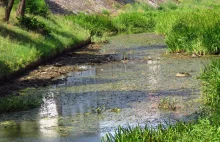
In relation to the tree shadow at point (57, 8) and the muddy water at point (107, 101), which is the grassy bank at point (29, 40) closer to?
the muddy water at point (107, 101)

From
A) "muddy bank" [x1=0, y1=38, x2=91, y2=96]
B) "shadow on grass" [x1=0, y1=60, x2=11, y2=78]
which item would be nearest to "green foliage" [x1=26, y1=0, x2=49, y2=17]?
"muddy bank" [x1=0, y1=38, x2=91, y2=96]

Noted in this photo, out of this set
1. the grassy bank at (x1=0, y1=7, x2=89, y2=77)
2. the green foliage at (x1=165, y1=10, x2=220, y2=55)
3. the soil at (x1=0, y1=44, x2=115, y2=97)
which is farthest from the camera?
the green foliage at (x1=165, y1=10, x2=220, y2=55)

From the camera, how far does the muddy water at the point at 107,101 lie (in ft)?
40.2

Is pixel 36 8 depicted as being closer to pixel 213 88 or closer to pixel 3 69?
pixel 3 69

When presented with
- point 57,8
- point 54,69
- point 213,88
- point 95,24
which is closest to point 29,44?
point 54,69

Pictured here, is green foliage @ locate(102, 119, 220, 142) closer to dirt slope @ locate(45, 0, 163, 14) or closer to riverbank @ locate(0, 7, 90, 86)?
riverbank @ locate(0, 7, 90, 86)

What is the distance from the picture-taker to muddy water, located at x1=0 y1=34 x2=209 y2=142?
12.3 m

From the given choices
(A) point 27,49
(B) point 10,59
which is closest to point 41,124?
(B) point 10,59

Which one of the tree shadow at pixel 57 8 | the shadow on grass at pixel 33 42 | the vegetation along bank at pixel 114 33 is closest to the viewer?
the vegetation along bank at pixel 114 33

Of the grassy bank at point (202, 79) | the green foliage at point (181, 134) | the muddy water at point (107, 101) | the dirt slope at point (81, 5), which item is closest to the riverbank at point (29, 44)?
the muddy water at point (107, 101)

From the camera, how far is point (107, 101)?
15.6m

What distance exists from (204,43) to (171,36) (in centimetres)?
249

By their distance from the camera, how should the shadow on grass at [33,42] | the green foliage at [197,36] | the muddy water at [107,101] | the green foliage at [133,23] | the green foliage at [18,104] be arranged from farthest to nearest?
the green foliage at [133,23]
the shadow on grass at [33,42]
the green foliage at [197,36]
the green foliage at [18,104]
the muddy water at [107,101]

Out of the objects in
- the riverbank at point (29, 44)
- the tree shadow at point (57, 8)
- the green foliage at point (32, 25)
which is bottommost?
the riverbank at point (29, 44)
